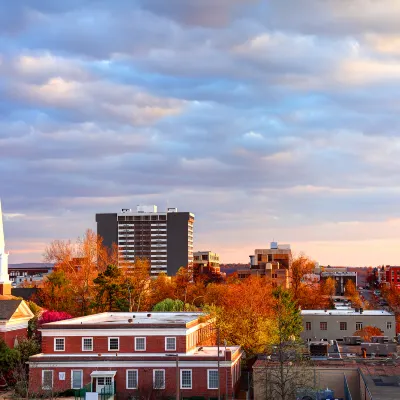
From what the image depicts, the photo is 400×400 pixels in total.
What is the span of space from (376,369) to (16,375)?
3372 cm

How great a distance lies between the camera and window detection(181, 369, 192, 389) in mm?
71812

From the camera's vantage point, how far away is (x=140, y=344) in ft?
247

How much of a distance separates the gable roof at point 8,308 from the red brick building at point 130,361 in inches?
416

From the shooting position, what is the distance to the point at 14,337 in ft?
279

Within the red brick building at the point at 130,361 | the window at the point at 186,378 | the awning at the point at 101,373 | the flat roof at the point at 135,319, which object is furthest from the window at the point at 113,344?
the window at the point at 186,378

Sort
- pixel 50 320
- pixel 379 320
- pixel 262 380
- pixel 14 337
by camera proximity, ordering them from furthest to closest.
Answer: pixel 379 320 < pixel 50 320 < pixel 14 337 < pixel 262 380

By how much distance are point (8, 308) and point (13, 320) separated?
1.95 meters

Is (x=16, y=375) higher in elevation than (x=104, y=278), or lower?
lower

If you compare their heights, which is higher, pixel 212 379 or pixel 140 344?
pixel 140 344

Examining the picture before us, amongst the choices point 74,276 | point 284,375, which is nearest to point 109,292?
point 74,276

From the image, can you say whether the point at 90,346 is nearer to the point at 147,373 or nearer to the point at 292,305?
the point at 147,373

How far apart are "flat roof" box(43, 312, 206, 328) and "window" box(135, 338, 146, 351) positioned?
1.67m

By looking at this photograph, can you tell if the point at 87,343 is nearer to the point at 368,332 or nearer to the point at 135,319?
the point at 135,319

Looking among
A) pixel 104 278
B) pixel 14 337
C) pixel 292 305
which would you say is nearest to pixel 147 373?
pixel 14 337
